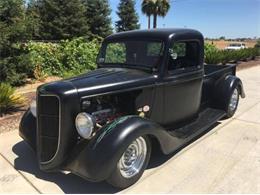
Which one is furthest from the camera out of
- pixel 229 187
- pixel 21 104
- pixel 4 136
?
pixel 21 104

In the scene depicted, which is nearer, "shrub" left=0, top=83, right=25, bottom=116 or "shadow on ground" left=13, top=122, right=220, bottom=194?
"shadow on ground" left=13, top=122, right=220, bottom=194

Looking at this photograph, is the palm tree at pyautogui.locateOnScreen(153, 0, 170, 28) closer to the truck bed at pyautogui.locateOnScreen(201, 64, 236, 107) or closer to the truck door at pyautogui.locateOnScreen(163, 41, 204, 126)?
the truck bed at pyautogui.locateOnScreen(201, 64, 236, 107)

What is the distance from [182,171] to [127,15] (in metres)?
36.4

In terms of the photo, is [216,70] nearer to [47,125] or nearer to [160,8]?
[47,125]

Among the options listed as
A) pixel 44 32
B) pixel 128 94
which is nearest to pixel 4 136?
pixel 128 94

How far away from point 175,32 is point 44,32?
30.4m

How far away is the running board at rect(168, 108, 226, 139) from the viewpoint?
4.31 meters

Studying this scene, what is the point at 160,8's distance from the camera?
36.8 meters

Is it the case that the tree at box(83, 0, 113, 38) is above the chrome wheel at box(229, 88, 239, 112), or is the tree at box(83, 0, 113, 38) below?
above

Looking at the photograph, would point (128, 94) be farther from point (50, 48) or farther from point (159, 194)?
point (50, 48)

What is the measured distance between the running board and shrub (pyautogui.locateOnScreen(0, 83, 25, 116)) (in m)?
3.54

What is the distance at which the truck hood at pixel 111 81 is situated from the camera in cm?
344

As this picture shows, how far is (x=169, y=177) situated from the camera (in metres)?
3.62

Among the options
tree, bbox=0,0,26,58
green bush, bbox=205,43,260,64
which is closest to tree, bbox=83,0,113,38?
green bush, bbox=205,43,260,64
